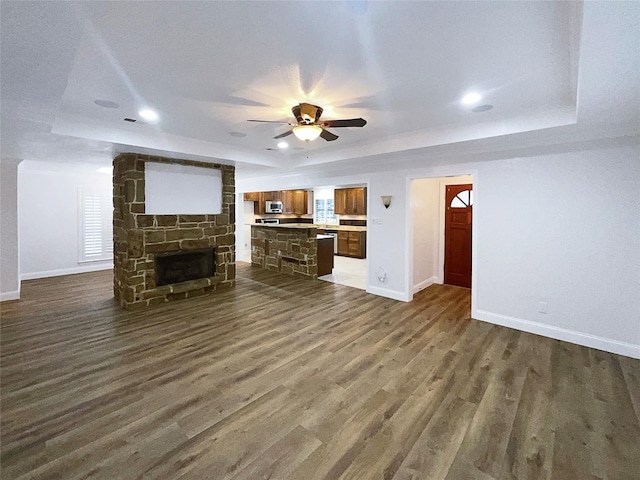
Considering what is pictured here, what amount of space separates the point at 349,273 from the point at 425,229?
7.18 ft

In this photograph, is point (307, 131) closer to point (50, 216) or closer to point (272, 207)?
point (50, 216)

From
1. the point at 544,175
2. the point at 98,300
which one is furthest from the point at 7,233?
the point at 544,175

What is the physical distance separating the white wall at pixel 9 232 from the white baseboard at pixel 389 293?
611 centimetres

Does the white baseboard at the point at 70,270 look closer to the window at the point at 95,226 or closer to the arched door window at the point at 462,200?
the window at the point at 95,226

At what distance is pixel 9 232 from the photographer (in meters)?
4.95

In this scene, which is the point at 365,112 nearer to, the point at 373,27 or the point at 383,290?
the point at 373,27

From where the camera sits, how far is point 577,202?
3424mm

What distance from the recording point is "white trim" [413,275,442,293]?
562cm

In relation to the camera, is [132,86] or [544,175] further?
[544,175]

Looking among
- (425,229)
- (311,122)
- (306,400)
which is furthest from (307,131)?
(425,229)

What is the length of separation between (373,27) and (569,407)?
309cm

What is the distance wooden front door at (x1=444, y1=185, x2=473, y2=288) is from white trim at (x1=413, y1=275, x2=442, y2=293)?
220mm

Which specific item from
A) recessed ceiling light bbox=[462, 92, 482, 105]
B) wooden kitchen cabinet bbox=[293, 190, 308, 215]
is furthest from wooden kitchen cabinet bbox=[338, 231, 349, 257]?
recessed ceiling light bbox=[462, 92, 482, 105]

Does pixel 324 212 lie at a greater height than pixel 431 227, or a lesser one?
greater
